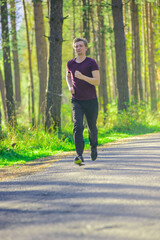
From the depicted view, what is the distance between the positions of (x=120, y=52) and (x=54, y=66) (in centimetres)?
513

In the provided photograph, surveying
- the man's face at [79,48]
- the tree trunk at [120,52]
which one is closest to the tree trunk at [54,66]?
the tree trunk at [120,52]

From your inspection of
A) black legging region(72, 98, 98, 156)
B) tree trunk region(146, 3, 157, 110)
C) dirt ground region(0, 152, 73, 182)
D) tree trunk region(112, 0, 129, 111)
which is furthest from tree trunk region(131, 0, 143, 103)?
black legging region(72, 98, 98, 156)

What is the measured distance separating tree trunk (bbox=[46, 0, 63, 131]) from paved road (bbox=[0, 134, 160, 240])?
5.85 meters

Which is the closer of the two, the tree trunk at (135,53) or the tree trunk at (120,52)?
the tree trunk at (120,52)

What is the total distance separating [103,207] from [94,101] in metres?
3.42

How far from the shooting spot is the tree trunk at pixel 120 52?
17.0 metres

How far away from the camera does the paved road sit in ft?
11.2

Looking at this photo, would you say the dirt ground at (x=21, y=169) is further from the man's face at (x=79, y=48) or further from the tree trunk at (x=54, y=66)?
the tree trunk at (x=54, y=66)

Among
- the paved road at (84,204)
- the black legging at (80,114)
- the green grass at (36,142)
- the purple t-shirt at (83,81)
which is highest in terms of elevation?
the purple t-shirt at (83,81)

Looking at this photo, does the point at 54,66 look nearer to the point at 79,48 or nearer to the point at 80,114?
the point at 79,48

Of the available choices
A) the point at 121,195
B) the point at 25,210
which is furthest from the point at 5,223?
the point at 121,195

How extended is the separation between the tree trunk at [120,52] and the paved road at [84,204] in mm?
10457

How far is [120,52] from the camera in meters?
17.3

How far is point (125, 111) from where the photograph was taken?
55.3 ft
